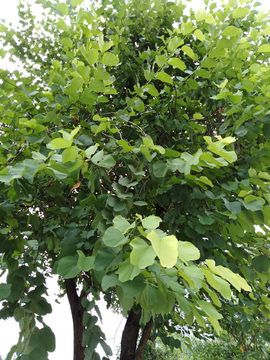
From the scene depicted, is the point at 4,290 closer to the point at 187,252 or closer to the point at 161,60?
the point at 187,252

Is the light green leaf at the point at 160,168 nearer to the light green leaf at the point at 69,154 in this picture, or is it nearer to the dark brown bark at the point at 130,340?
the light green leaf at the point at 69,154

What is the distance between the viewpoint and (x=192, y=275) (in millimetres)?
625

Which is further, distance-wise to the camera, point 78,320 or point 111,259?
point 78,320

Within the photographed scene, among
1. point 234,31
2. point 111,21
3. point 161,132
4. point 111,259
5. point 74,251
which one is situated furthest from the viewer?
point 111,21

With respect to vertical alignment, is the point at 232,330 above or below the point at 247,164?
below

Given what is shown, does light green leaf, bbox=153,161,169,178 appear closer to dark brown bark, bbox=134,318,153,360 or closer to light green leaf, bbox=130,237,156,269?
light green leaf, bbox=130,237,156,269

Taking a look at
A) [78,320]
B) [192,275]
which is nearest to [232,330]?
[78,320]

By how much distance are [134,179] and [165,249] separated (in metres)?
0.81

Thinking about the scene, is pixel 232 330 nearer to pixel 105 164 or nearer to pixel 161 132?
pixel 161 132

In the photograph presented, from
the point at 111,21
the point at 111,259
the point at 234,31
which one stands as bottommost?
the point at 111,259

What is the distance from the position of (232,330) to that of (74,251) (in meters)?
3.30

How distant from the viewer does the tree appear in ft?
2.47

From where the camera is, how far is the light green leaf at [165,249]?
19.5 inches

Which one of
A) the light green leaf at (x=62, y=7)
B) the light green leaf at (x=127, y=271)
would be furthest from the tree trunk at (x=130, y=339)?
the light green leaf at (x=62, y=7)
